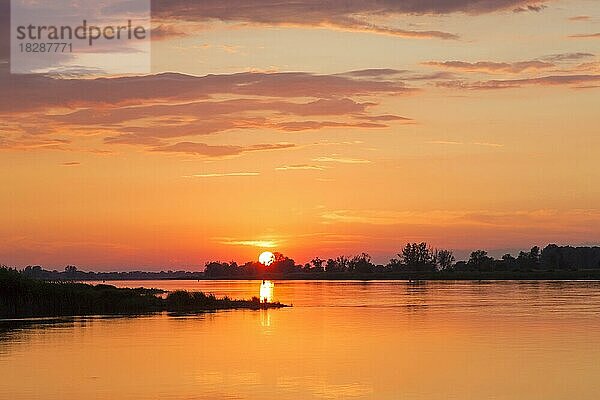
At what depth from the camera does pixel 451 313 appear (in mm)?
63719

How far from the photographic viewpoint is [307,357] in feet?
122

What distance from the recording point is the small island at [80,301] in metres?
61.9

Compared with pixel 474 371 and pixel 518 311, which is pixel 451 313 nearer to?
pixel 518 311

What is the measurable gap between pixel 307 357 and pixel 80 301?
32.8 meters

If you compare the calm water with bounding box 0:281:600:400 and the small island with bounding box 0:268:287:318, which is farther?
the small island with bounding box 0:268:287:318

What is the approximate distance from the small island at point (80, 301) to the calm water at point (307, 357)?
5630mm

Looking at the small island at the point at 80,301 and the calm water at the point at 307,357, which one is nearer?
the calm water at the point at 307,357

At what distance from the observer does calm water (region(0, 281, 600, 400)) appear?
95.3 feet

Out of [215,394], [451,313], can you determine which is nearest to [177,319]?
[451,313]

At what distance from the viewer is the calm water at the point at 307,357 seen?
2905cm

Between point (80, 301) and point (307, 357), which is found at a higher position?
point (80, 301)

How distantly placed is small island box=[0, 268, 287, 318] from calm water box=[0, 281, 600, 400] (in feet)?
18.5

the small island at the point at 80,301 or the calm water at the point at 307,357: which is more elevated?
the small island at the point at 80,301

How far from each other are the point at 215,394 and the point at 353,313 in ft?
125
